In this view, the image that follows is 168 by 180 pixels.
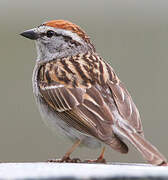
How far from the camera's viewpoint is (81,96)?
6277mm

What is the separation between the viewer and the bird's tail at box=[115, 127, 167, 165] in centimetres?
544

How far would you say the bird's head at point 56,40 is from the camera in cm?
725

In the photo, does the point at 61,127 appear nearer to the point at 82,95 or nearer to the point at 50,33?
the point at 82,95

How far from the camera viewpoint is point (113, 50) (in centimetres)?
1188

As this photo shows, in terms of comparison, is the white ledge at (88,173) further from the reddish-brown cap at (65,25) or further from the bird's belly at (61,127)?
the reddish-brown cap at (65,25)

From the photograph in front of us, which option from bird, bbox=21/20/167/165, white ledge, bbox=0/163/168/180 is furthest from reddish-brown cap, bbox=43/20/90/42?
white ledge, bbox=0/163/168/180

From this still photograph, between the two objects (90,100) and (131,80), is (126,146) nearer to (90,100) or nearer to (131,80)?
(90,100)

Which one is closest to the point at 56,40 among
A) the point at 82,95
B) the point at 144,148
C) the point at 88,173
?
the point at 82,95

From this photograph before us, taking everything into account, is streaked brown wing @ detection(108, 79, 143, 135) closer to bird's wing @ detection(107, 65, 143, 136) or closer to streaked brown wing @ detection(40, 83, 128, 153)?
bird's wing @ detection(107, 65, 143, 136)

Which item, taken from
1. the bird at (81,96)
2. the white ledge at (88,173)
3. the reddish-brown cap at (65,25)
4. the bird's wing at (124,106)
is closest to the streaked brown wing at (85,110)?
the bird at (81,96)

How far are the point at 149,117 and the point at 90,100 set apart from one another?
3892 millimetres

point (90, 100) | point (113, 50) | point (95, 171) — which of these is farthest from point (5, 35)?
point (95, 171)

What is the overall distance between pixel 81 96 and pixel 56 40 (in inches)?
48.0

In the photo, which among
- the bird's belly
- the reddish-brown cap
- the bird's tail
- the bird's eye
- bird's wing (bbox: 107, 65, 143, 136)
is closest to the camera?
the bird's tail
